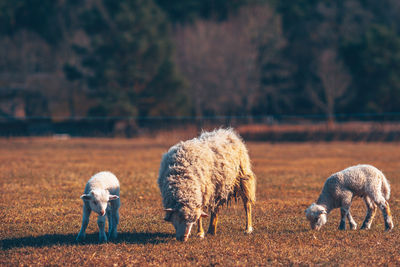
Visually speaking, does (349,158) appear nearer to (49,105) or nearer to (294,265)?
(294,265)

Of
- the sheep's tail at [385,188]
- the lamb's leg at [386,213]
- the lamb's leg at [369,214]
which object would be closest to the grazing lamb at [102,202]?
the lamb's leg at [369,214]

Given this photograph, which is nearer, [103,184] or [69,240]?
[69,240]

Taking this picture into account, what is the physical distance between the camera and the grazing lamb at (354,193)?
359 inches

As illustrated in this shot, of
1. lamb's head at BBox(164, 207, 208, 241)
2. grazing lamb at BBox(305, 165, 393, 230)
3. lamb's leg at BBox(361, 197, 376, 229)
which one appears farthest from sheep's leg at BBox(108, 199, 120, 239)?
lamb's leg at BBox(361, 197, 376, 229)

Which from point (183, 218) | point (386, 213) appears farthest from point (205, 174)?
point (386, 213)

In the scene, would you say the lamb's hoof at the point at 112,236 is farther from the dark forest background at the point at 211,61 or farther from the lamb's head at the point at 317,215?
the dark forest background at the point at 211,61

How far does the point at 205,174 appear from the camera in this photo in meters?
8.70

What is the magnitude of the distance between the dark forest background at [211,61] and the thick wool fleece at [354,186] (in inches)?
1561

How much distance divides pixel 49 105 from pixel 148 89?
13919 mm

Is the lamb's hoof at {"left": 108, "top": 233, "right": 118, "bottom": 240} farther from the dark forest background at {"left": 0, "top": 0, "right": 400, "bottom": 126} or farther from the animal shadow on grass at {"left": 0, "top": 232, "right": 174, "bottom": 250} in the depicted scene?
the dark forest background at {"left": 0, "top": 0, "right": 400, "bottom": 126}

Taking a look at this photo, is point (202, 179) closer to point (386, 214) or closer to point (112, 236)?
point (112, 236)

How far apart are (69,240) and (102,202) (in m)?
0.93

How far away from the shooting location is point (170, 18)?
67.0 meters

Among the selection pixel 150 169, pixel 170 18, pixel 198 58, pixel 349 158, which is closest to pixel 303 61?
pixel 198 58
